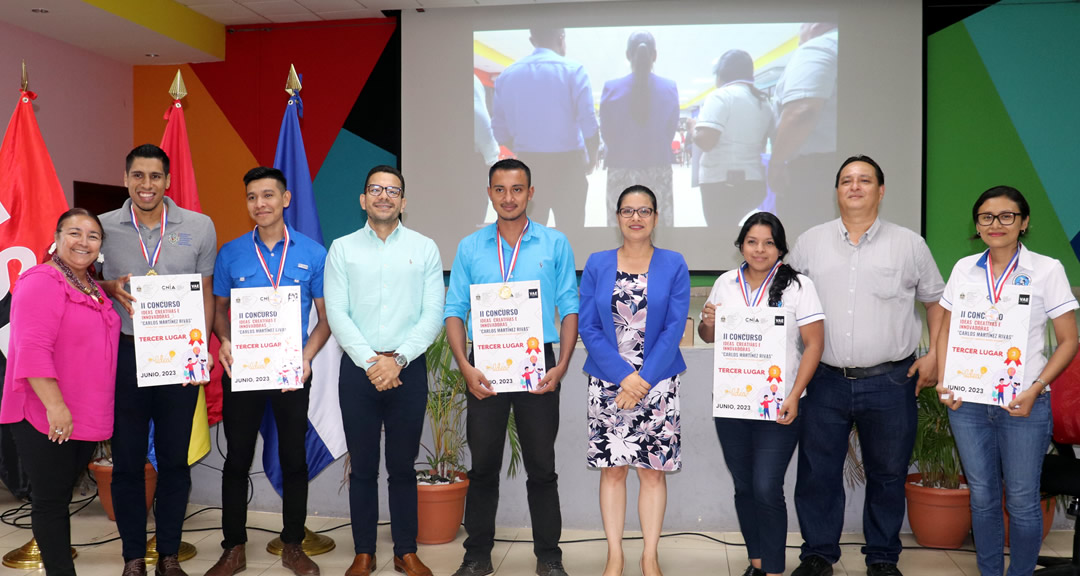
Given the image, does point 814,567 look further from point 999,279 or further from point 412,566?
point 412,566

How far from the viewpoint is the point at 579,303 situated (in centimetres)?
307

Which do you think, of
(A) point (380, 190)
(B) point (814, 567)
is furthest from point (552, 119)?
(B) point (814, 567)

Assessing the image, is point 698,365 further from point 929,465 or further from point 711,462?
point 929,465

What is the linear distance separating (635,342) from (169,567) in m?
2.17

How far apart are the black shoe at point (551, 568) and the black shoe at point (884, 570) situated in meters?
1.32

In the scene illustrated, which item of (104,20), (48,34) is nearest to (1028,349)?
(104,20)

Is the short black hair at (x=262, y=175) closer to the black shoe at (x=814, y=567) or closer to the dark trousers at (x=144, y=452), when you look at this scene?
the dark trousers at (x=144, y=452)

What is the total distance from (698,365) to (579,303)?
3.47 feet

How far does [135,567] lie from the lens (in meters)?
3.14

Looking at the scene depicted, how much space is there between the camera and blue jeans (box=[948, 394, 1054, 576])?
274 centimetres

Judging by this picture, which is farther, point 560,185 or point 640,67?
point 560,185

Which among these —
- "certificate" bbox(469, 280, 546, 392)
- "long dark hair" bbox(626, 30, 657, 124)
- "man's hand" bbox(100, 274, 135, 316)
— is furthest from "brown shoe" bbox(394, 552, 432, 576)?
"long dark hair" bbox(626, 30, 657, 124)

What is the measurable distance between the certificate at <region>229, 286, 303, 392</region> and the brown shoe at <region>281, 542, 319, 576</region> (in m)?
0.75

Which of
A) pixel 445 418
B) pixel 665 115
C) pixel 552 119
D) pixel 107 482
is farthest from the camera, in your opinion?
pixel 552 119
